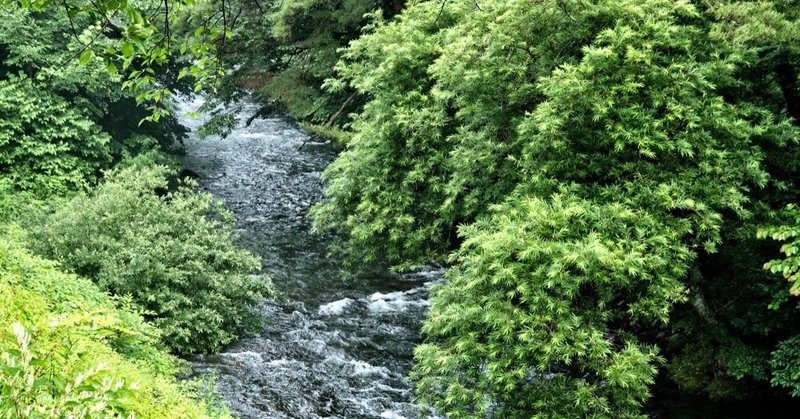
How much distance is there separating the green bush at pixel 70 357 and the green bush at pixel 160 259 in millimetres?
963

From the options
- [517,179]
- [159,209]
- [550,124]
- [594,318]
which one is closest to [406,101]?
[517,179]

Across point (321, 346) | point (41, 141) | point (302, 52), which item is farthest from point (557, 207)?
point (41, 141)

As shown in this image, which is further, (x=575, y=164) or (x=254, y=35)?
(x=254, y=35)

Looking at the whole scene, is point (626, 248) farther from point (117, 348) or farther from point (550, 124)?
point (117, 348)

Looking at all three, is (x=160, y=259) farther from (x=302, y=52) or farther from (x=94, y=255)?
(x=302, y=52)

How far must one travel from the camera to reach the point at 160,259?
875 centimetres

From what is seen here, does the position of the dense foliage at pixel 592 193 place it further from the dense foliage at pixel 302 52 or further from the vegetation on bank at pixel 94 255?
the dense foliage at pixel 302 52

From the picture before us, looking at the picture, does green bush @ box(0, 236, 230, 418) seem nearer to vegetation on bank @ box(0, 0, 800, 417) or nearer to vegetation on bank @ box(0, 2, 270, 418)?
vegetation on bank @ box(0, 2, 270, 418)

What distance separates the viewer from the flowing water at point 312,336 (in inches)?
294

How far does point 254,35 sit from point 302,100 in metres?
2.80

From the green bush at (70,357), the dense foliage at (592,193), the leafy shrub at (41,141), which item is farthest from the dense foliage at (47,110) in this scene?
the dense foliage at (592,193)

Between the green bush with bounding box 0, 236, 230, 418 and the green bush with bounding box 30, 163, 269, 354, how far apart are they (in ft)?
3.16

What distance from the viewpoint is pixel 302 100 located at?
1597 cm

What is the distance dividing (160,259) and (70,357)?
5588mm
